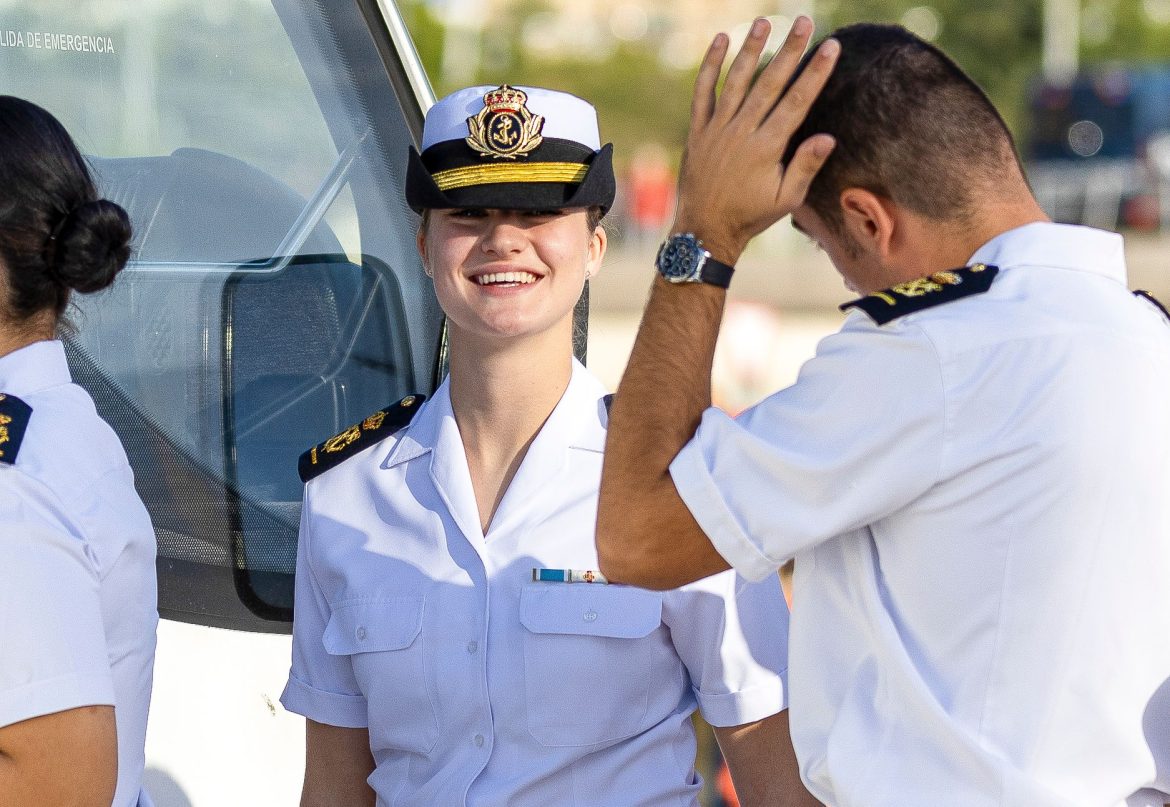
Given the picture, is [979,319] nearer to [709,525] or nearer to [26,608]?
[709,525]

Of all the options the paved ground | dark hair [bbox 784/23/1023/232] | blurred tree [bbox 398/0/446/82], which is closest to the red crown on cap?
dark hair [bbox 784/23/1023/232]

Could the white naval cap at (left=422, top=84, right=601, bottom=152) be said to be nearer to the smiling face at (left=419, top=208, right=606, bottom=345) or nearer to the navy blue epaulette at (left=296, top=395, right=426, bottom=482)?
the smiling face at (left=419, top=208, right=606, bottom=345)

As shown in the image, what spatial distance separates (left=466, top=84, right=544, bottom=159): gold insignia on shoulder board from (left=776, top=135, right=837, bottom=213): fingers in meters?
0.56

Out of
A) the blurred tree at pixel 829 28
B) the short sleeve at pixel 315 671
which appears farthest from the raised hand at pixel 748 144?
the blurred tree at pixel 829 28

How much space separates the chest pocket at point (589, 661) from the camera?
1.98 metres

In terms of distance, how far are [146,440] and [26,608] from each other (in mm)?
791

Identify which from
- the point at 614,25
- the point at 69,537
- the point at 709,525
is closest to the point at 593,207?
the point at 709,525

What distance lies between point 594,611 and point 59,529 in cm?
72

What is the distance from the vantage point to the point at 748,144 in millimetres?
1631

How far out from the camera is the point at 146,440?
2266 millimetres

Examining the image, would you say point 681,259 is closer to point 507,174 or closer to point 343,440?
point 507,174

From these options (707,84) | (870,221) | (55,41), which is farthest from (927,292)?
(55,41)

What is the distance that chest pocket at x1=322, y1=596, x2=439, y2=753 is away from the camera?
6.63 feet

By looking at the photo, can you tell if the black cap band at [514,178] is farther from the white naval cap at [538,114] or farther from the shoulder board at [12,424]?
the shoulder board at [12,424]
